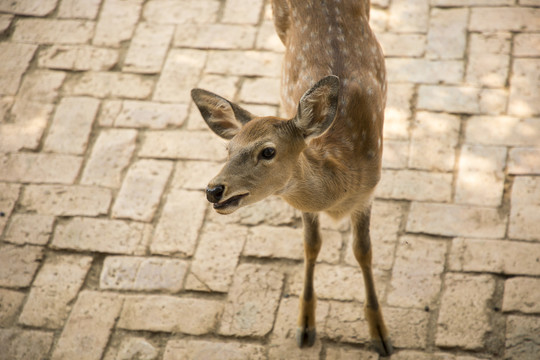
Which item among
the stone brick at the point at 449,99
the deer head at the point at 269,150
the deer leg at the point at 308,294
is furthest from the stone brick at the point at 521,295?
the deer head at the point at 269,150

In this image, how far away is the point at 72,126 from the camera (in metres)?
5.72

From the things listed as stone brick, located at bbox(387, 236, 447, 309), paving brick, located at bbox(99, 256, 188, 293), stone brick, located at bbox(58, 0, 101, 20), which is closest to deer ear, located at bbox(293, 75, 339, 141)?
stone brick, located at bbox(387, 236, 447, 309)

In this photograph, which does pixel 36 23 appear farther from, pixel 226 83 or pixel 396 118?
pixel 396 118

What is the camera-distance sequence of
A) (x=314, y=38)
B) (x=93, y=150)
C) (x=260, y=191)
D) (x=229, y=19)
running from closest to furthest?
(x=260, y=191)
(x=314, y=38)
(x=93, y=150)
(x=229, y=19)

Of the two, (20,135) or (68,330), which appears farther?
(20,135)

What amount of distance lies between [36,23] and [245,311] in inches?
151

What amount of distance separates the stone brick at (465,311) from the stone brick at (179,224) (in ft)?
5.78

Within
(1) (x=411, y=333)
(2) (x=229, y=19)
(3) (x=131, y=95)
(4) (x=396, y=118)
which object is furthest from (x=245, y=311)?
(2) (x=229, y=19)

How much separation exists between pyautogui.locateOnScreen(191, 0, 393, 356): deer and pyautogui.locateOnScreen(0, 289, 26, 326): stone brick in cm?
194

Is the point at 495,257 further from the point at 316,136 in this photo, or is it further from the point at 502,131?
the point at 316,136

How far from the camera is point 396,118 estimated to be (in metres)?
5.35

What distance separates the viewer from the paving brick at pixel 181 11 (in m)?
6.45

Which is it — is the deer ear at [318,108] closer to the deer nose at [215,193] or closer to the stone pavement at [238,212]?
the deer nose at [215,193]

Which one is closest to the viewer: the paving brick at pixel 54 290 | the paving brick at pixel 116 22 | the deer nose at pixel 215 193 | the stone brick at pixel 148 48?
the deer nose at pixel 215 193
